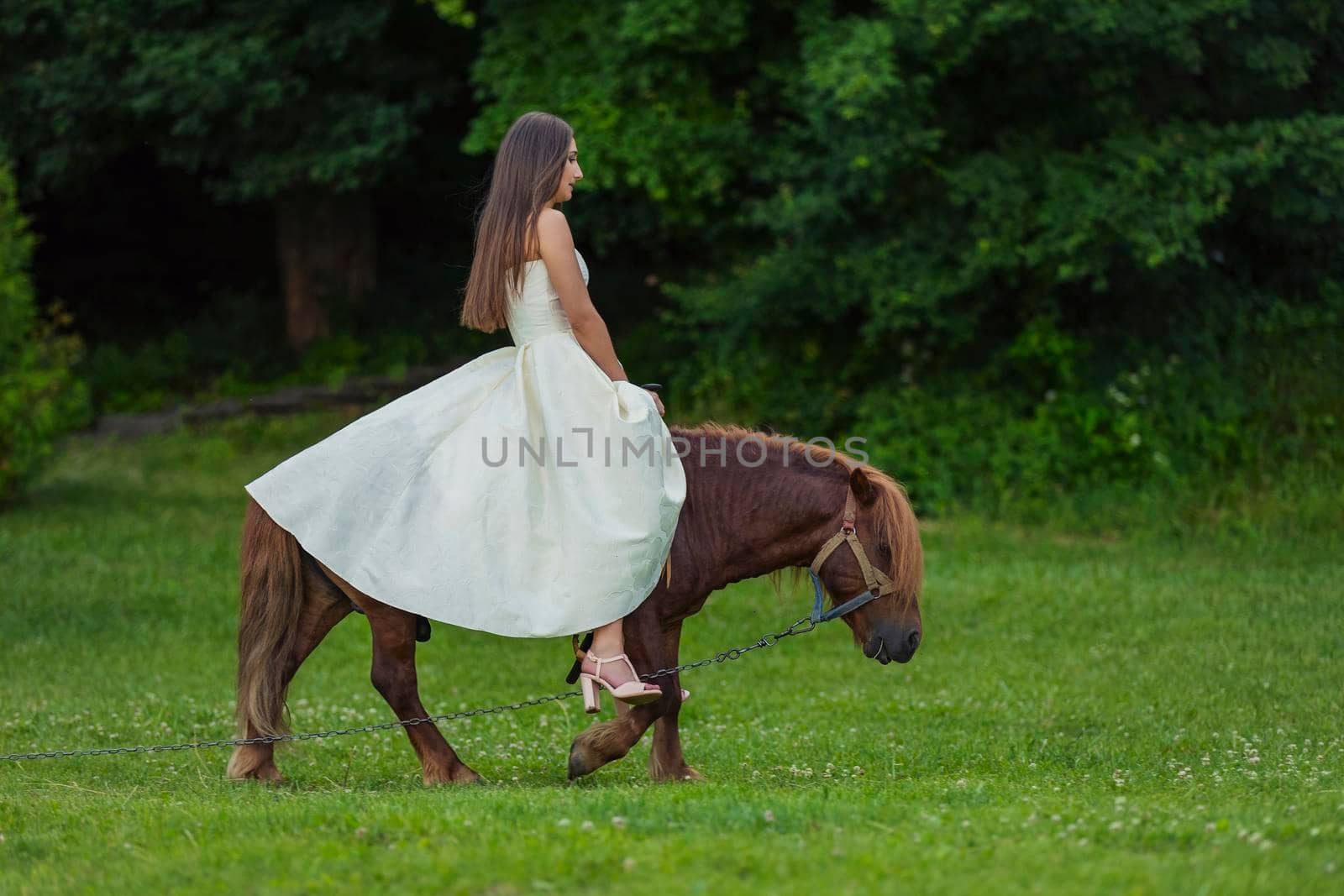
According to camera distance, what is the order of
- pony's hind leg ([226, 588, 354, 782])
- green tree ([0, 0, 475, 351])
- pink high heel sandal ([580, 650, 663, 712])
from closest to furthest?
pink high heel sandal ([580, 650, 663, 712]), pony's hind leg ([226, 588, 354, 782]), green tree ([0, 0, 475, 351])

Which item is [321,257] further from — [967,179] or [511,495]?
[511,495]

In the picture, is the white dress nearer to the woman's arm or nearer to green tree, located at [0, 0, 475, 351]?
the woman's arm

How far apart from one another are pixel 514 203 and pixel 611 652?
1837 mm

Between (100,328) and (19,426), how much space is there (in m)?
8.90

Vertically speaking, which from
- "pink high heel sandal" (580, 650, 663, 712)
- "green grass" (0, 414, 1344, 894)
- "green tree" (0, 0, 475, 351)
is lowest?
"green grass" (0, 414, 1344, 894)

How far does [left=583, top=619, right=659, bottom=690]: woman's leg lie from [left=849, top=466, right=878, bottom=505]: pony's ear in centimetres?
113

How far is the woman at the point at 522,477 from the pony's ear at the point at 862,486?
73cm

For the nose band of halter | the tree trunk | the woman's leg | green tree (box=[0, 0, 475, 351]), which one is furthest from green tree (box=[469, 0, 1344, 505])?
the woman's leg

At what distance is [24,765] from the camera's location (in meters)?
6.95

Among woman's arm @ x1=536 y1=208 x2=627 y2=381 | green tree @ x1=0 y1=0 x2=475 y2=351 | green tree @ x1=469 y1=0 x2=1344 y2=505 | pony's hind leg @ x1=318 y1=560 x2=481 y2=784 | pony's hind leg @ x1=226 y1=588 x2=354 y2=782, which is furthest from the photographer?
green tree @ x1=0 y1=0 x2=475 y2=351

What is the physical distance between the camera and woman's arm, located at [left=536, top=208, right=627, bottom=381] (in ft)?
19.2

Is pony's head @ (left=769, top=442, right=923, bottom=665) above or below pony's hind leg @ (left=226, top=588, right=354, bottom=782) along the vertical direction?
above

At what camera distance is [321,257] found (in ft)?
69.6

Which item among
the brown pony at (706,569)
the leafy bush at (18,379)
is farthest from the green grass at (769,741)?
the leafy bush at (18,379)
